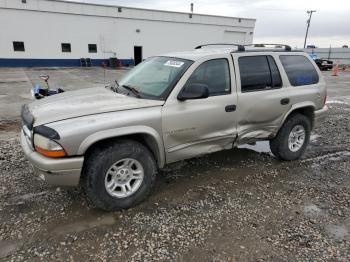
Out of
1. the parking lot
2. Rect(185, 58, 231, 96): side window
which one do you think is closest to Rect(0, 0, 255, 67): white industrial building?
the parking lot

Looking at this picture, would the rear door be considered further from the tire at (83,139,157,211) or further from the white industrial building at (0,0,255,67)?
the white industrial building at (0,0,255,67)

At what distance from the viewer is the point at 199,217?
3.46 meters

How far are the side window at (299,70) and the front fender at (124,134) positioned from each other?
2511 mm

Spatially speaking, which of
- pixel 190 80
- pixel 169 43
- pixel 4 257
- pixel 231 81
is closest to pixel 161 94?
pixel 190 80

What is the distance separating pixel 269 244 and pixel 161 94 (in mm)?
2030

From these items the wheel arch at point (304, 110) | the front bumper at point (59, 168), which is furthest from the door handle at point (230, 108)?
the front bumper at point (59, 168)

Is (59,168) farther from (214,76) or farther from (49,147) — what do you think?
(214,76)

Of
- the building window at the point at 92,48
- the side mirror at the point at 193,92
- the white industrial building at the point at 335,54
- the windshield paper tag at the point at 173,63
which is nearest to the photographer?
the side mirror at the point at 193,92

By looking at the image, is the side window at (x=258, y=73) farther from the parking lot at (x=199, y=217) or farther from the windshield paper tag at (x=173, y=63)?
the parking lot at (x=199, y=217)

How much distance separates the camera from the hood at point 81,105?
3.18 meters

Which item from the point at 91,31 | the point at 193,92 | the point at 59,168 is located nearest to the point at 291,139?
the point at 193,92

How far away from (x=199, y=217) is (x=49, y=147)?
1.80 meters

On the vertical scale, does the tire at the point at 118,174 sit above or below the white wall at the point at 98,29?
below

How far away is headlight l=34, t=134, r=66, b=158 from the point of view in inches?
117
